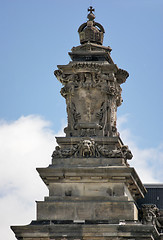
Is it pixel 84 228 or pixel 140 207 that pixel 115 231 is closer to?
pixel 84 228

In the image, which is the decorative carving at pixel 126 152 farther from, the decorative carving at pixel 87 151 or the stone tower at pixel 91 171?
the decorative carving at pixel 87 151

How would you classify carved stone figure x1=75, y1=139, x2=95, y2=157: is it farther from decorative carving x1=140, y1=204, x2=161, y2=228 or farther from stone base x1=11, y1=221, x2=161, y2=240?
decorative carving x1=140, y1=204, x2=161, y2=228

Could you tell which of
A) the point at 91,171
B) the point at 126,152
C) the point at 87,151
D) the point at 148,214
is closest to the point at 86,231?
the point at 91,171

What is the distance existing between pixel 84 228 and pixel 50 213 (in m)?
2.36

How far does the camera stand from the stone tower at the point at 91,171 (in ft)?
208

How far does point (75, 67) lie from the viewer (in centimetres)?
6769

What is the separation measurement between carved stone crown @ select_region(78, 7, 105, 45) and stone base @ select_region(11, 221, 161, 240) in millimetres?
12819

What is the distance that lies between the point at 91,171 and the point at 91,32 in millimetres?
10090

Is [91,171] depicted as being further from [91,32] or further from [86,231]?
[91,32]

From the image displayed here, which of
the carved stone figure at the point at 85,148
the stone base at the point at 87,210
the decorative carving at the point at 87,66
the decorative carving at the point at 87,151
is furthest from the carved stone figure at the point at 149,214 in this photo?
the decorative carving at the point at 87,66

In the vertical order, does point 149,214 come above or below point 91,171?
below

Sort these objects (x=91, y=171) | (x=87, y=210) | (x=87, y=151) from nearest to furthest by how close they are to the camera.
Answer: (x=87, y=210), (x=91, y=171), (x=87, y=151)

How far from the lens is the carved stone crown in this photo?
7000cm

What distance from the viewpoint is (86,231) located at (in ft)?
207
